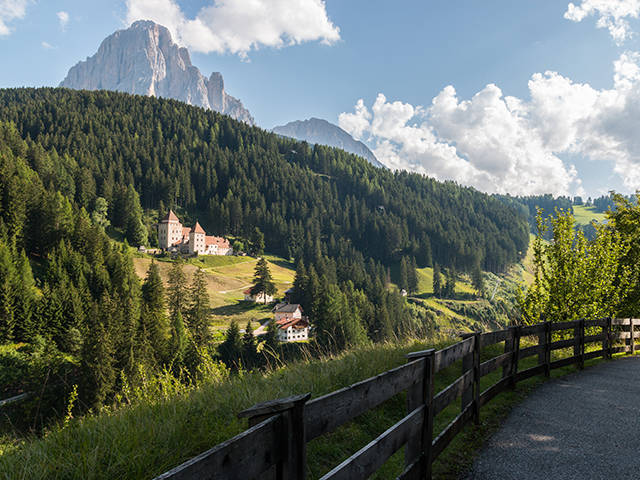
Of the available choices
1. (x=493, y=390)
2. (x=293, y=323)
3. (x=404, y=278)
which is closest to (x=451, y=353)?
(x=493, y=390)

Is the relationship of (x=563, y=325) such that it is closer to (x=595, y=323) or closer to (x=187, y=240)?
(x=595, y=323)

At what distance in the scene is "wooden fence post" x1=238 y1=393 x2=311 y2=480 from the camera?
1.88 metres

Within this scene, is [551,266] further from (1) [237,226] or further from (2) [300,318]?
(1) [237,226]

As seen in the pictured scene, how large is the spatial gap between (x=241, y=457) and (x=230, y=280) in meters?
106

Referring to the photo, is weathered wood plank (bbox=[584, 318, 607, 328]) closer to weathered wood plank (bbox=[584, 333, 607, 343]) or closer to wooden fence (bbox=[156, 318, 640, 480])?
weathered wood plank (bbox=[584, 333, 607, 343])

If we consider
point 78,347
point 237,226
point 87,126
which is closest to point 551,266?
point 78,347

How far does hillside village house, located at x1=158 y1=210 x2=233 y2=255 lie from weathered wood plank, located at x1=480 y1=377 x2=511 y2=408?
414 ft

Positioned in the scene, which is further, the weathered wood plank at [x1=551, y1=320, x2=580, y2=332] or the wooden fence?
the weathered wood plank at [x1=551, y1=320, x2=580, y2=332]

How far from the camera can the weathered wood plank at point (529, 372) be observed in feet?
25.8

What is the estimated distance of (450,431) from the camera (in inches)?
183

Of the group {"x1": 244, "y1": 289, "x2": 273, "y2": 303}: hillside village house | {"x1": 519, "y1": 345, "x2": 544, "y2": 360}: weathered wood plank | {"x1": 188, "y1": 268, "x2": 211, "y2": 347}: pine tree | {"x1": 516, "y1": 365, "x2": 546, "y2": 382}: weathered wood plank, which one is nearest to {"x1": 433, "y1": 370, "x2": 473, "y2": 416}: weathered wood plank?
{"x1": 519, "y1": 345, "x2": 544, "y2": 360}: weathered wood plank

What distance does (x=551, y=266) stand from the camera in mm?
14031

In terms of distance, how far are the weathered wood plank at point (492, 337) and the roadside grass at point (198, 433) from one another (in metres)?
1.21

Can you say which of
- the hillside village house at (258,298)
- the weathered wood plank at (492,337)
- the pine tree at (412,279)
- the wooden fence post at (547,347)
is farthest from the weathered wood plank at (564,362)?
the pine tree at (412,279)
